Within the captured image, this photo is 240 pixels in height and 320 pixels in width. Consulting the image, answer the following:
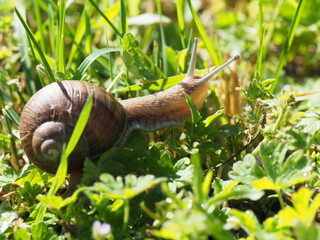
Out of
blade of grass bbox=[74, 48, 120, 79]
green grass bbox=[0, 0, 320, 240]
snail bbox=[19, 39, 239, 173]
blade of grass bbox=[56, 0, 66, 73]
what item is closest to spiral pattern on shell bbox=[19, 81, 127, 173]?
snail bbox=[19, 39, 239, 173]

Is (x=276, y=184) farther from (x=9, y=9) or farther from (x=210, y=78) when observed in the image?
(x=9, y=9)

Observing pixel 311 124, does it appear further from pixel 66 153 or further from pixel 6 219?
pixel 6 219

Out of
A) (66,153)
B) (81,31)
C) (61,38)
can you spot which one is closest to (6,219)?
(66,153)

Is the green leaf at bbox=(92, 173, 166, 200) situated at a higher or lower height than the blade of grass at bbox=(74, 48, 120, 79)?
lower

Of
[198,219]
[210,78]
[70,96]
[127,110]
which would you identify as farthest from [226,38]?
[198,219]

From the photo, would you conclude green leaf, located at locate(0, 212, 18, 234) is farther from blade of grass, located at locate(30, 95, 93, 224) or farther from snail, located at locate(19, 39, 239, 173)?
snail, located at locate(19, 39, 239, 173)

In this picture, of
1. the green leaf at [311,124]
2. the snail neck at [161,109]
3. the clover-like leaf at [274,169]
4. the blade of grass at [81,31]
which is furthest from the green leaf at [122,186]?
the blade of grass at [81,31]

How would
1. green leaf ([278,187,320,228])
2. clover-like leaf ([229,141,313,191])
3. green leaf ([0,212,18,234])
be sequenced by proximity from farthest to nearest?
1. green leaf ([0,212,18,234])
2. clover-like leaf ([229,141,313,191])
3. green leaf ([278,187,320,228])
